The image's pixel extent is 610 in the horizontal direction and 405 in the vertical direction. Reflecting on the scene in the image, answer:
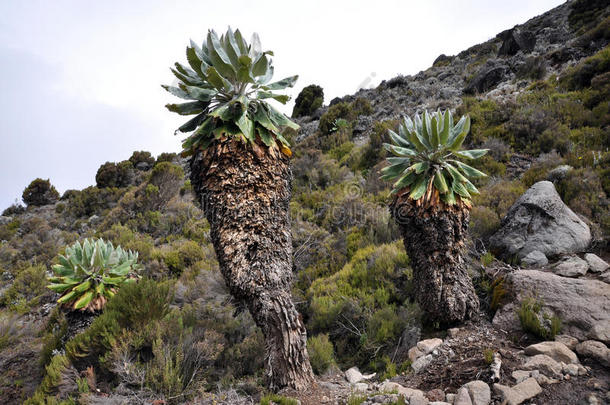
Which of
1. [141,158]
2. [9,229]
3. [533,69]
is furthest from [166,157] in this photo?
[533,69]

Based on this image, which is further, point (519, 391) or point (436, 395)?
point (436, 395)

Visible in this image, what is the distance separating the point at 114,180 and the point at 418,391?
72.0 ft

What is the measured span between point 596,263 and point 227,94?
235 inches

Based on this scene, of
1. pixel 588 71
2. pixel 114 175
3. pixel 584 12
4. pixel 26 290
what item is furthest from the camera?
pixel 114 175

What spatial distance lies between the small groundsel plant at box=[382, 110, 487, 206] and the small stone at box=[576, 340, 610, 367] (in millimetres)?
1995

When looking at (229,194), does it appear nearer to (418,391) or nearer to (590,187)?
(418,391)

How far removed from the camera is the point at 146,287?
13.7 feet

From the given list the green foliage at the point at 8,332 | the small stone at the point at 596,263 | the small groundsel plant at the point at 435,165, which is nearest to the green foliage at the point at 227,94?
the small groundsel plant at the point at 435,165

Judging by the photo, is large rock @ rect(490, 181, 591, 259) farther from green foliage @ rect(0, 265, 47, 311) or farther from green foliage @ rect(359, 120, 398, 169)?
green foliage @ rect(0, 265, 47, 311)

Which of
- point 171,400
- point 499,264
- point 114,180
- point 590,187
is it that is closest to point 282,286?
point 171,400

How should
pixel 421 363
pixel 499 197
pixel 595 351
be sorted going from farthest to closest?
1. pixel 499 197
2. pixel 421 363
3. pixel 595 351

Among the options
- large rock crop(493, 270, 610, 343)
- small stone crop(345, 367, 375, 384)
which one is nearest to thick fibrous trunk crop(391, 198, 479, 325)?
large rock crop(493, 270, 610, 343)

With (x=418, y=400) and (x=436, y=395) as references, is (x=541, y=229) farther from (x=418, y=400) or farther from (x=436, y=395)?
(x=418, y=400)

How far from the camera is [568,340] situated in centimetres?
329
